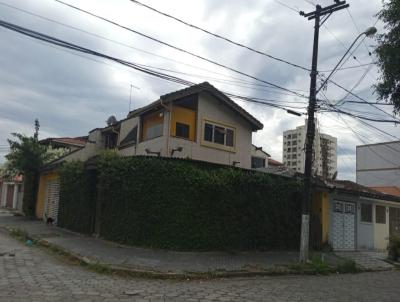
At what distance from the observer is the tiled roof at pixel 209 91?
68.1 feet

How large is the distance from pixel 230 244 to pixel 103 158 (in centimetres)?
597

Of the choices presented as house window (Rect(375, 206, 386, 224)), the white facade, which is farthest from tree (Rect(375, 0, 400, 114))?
the white facade

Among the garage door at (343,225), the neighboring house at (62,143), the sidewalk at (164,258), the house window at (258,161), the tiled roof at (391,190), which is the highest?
the neighboring house at (62,143)

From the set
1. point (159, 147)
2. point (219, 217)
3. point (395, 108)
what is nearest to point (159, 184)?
point (219, 217)

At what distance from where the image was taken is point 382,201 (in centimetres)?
2455

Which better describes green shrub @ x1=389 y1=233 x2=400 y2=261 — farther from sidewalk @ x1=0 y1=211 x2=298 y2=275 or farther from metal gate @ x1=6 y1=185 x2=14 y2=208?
metal gate @ x1=6 y1=185 x2=14 y2=208

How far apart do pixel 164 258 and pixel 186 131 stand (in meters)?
9.34

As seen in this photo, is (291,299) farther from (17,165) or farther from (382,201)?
(17,165)

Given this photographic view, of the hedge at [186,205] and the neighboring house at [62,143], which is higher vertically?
the neighboring house at [62,143]

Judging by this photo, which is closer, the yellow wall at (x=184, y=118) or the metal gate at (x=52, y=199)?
the yellow wall at (x=184, y=118)

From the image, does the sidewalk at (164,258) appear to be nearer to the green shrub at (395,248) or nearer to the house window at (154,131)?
the green shrub at (395,248)

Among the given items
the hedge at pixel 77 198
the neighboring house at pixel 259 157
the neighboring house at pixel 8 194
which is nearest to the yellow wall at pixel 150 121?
the hedge at pixel 77 198

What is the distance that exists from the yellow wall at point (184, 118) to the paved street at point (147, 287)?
32.3 ft

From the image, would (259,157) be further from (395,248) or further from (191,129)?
(395,248)
